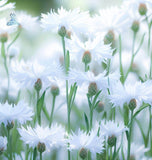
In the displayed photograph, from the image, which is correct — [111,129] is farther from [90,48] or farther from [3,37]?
[3,37]

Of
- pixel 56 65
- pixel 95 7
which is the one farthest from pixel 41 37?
pixel 56 65

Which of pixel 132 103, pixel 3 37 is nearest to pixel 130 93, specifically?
pixel 132 103

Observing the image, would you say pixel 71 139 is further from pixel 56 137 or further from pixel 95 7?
pixel 95 7

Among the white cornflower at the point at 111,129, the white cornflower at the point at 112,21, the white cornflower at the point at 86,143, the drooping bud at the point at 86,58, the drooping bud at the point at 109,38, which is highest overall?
the white cornflower at the point at 112,21

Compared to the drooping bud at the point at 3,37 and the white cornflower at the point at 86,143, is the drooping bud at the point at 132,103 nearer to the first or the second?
the white cornflower at the point at 86,143

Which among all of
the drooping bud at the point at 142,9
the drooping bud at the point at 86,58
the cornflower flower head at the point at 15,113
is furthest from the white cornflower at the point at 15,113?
the drooping bud at the point at 142,9
